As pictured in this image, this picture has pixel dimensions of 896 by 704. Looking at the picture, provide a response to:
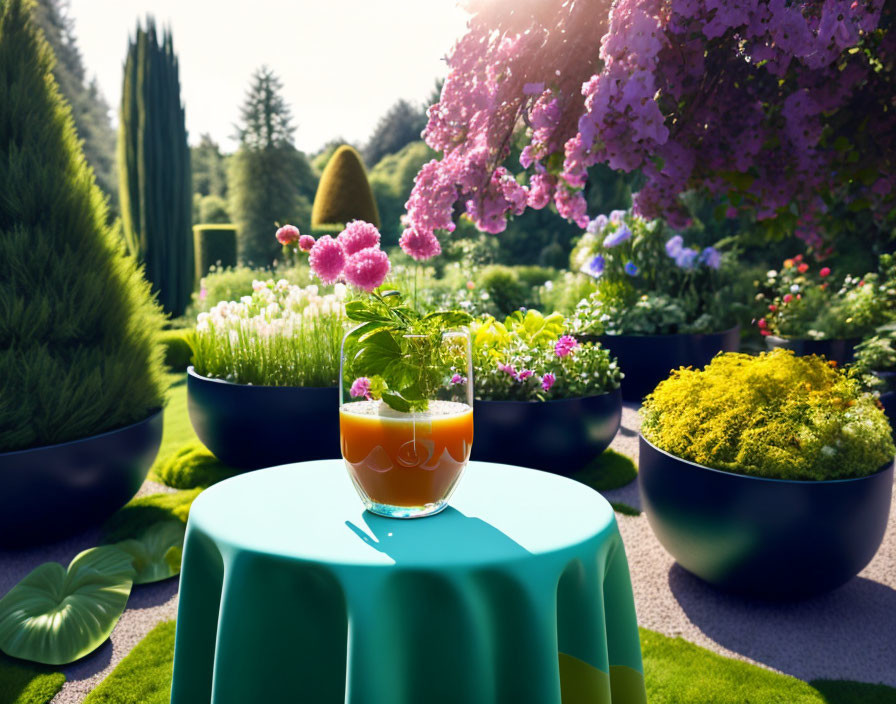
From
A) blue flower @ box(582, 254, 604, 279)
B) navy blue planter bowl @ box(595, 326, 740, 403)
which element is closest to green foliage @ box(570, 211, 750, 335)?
blue flower @ box(582, 254, 604, 279)

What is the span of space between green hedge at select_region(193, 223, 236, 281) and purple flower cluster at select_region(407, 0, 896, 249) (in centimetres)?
1767

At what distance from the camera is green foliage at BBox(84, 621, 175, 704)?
2.51 m

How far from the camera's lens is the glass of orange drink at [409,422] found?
1587 mm

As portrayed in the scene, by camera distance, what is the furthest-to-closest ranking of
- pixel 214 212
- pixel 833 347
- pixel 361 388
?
1. pixel 214 212
2. pixel 833 347
3. pixel 361 388

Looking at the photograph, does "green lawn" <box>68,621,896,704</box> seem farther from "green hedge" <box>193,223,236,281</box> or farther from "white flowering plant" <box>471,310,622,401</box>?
"green hedge" <box>193,223,236,281</box>

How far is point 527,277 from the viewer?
15.2 meters

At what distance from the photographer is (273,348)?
496 centimetres

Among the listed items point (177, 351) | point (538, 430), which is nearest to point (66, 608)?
point (538, 430)

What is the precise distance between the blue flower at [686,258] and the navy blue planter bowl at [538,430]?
14.0ft

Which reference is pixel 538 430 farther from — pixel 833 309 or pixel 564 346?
pixel 833 309

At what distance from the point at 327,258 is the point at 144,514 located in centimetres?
191

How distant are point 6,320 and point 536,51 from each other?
2.99 meters

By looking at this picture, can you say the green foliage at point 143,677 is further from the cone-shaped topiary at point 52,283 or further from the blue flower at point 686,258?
the blue flower at point 686,258

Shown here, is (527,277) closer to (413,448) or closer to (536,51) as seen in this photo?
(536,51)
